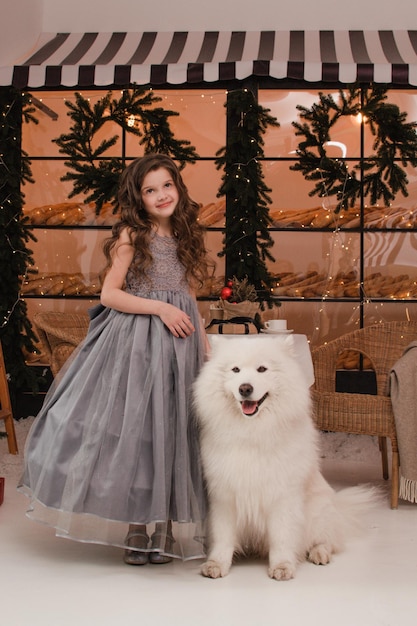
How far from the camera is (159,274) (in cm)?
291

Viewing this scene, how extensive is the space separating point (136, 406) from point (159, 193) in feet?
2.61

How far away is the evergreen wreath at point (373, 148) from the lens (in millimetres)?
5215

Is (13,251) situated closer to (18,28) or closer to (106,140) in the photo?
(106,140)

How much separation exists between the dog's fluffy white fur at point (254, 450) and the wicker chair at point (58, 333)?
1456 mm

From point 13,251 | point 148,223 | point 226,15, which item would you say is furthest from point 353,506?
point 226,15

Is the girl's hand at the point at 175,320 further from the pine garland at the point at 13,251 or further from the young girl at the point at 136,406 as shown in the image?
the pine garland at the point at 13,251

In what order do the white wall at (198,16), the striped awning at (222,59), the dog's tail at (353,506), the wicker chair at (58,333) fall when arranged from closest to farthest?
the dog's tail at (353,506) < the wicker chair at (58,333) < the striped awning at (222,59) < the white wall at (198,16)

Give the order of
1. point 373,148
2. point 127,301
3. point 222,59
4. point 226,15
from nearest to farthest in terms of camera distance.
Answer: point 127,301
point 373,148
point 222,59
point 226,15

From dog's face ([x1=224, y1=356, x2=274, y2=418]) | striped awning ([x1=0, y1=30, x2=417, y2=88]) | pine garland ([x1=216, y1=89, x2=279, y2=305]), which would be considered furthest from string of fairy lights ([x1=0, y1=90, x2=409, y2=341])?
dog's face ([x1=224, y1=356, x2=274, y2=418])

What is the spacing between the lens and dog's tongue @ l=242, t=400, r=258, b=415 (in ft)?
8.32

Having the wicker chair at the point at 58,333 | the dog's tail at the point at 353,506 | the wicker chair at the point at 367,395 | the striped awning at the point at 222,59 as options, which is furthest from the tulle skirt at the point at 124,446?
the striped awning at the point at 222,59

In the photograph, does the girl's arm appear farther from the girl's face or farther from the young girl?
the girl's face

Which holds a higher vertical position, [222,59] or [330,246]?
[222,59]

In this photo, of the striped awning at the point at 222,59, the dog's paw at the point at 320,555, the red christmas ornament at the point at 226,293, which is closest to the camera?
the dog's paw at the point at 320,555
